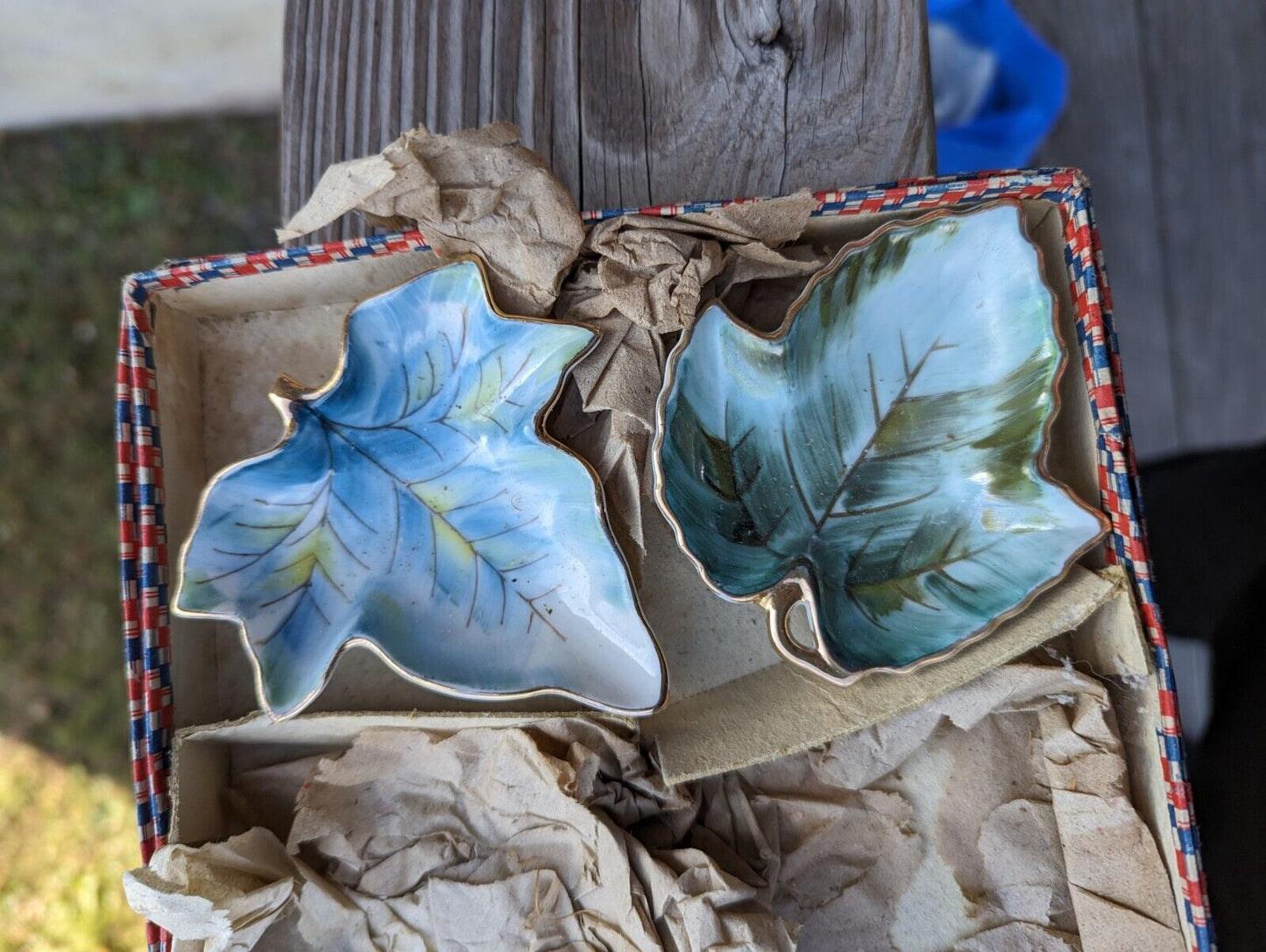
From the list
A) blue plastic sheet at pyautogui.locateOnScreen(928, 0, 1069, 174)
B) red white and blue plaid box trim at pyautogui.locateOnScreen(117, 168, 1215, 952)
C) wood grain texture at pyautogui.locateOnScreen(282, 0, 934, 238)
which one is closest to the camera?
red white and blue plaid box trim at pyautogui.locateOnScreen(117, 168, 1215, 952)

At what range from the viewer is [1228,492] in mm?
1262

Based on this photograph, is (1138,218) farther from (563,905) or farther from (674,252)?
(563,905)

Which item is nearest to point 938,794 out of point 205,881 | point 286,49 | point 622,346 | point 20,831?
point 622,346

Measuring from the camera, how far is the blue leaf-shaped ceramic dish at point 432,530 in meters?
0.69

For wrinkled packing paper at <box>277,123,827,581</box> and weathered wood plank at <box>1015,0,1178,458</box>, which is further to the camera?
weathered wood plank at <box>1015,0,1178,458</box>

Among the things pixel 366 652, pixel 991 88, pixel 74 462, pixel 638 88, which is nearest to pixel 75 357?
pixel 74 462

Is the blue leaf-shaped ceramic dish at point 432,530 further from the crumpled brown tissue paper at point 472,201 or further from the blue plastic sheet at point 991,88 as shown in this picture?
the blue plastic sheet at point 991,88

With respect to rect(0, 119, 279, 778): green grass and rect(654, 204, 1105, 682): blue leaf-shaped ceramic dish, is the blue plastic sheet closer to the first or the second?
rect(654, 204, 1105, 682): blue leaf-shaped ceramic dish

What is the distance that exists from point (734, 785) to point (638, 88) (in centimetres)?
69

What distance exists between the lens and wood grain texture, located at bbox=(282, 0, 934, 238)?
813 mm

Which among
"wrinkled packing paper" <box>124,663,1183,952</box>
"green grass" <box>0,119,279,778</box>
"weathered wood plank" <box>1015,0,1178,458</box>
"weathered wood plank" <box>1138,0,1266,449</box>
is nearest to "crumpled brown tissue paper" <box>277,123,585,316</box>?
"wrinkled packing paper" <box>124,663,1183,952</box>

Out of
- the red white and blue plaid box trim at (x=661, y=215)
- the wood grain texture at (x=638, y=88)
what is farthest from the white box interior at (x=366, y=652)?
the wood grain texture at (x=638, y=88)

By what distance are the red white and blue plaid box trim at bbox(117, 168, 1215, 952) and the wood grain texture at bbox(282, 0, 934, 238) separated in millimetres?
136

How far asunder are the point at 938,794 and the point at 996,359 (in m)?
0.39
